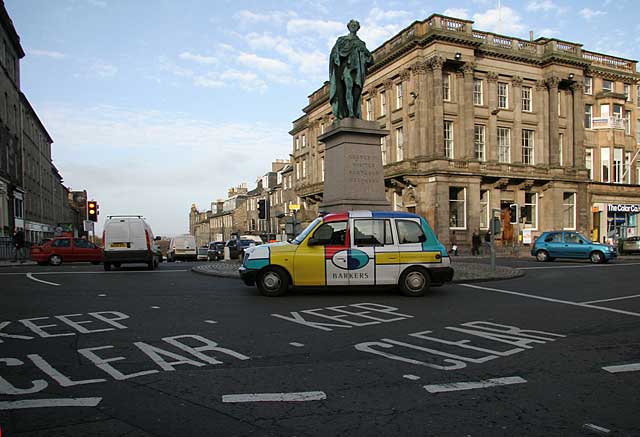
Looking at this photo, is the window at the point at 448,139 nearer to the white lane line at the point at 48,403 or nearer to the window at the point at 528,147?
the window at the point at 528,147

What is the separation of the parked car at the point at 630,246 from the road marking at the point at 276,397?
114 feet

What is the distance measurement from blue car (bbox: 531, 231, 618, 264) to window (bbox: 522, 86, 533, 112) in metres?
19.6

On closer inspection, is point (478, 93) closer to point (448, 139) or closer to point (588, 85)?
point (448, 139)

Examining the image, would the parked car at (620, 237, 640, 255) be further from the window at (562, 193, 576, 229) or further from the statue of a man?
the statue of a man

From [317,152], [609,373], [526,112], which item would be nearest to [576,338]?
[609,373]

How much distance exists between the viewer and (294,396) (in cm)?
467

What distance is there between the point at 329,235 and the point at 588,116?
4393cm

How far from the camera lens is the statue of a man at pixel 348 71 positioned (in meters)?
17.7

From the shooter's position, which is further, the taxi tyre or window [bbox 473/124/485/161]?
window [bbox 473/124/485/161]

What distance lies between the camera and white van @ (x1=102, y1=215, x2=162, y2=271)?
20703 millimetres

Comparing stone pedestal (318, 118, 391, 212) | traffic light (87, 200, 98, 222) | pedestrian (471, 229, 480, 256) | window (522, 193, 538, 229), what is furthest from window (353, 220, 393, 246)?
window (522, 193, 538, 229)

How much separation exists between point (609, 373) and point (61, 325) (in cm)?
746

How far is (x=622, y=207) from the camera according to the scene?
1869 inches

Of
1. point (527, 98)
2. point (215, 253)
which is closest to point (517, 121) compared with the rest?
point (527, 98)
